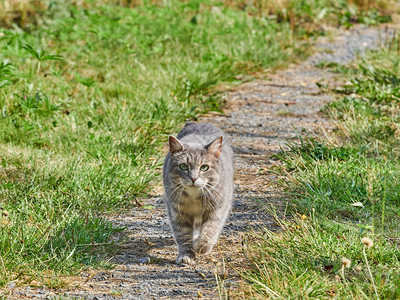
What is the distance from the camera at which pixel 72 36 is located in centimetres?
825

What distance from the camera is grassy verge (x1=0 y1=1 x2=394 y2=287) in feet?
12.2

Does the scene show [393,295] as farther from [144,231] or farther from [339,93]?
[339,93]

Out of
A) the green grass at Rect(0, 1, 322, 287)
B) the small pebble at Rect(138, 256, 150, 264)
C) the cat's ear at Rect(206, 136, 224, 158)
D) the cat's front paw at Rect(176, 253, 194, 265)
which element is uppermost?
the cat's ear at Rect(206, 136, 224, 158)

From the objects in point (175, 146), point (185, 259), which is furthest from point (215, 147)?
point (185, 259)

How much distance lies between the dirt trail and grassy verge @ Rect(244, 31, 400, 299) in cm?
27

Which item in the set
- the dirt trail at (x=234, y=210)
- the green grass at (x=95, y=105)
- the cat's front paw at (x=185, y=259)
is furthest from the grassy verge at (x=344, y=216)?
the green grass at (x=95, y=105)

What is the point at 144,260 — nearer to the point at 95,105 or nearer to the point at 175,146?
the point at 175,146

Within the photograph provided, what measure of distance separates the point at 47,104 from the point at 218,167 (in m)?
2.46

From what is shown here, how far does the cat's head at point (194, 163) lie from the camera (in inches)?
147

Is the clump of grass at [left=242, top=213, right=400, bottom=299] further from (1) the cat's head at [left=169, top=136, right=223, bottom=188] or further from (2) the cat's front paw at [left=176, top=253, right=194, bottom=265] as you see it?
(1) the cat's head at [left=169, top=136, right=223, bottom=188]

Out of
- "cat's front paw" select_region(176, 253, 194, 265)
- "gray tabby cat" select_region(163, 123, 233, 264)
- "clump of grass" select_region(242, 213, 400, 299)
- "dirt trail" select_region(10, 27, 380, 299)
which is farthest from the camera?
"gray tabby cat" select_region(163, 123, 233, 264)

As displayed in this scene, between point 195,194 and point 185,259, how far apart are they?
0.46 meters

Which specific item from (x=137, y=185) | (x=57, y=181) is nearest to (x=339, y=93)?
(x=137, y=185)

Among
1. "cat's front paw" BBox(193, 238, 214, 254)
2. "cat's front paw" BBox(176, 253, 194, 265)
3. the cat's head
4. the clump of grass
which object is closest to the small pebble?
"cat's front paw" BBox(176, 253, 194, 265)
